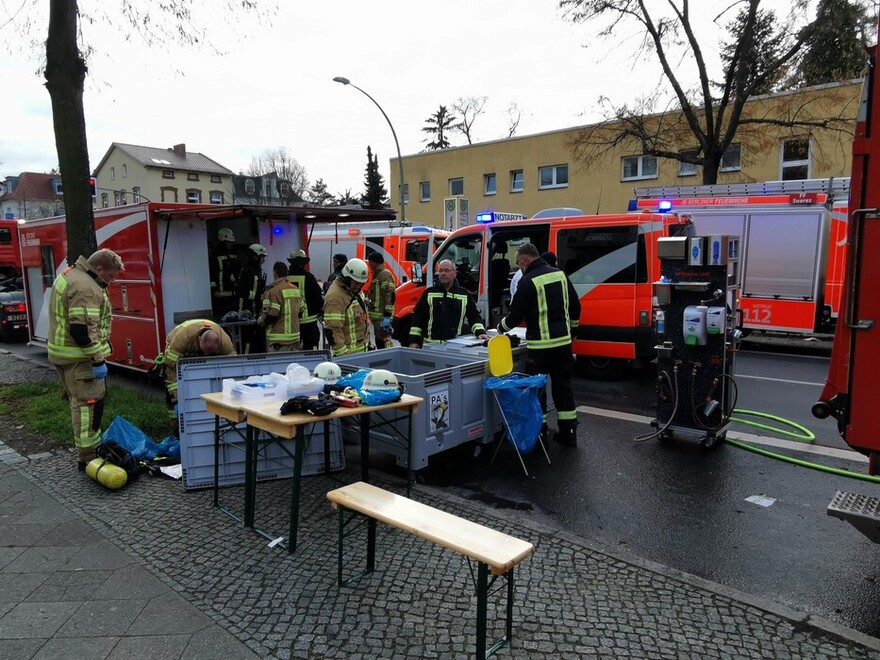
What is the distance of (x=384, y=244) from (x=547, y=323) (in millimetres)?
9985

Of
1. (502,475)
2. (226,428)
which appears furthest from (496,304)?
(226,428)

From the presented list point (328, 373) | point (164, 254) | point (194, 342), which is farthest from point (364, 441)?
point (164, 254)

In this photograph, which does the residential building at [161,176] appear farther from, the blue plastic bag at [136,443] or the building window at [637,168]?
the blue plastic bag at [136,443]

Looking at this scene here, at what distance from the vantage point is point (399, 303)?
10.8 metres

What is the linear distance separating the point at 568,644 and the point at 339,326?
410 cm

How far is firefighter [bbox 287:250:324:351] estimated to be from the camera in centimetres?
788

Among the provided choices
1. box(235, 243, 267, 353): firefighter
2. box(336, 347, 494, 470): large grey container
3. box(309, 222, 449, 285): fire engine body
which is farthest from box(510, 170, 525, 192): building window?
box(336, 347, 494, 470): large grey container

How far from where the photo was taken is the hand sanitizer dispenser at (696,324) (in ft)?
18.0

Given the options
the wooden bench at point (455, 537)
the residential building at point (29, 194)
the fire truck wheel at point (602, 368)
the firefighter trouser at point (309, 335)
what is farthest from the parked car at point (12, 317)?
the residential building at point (29, 194)

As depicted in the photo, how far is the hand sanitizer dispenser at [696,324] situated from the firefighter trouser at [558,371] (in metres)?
1.09

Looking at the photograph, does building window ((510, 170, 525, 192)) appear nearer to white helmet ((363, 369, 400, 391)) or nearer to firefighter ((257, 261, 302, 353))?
firefighter ((257, 261, 302, 353))

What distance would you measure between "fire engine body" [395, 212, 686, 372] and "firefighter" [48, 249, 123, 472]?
5644 mm

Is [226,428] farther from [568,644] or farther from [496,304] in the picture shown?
[496,304]

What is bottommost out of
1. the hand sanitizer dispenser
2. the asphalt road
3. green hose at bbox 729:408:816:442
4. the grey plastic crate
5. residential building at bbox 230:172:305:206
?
the asphalt road
